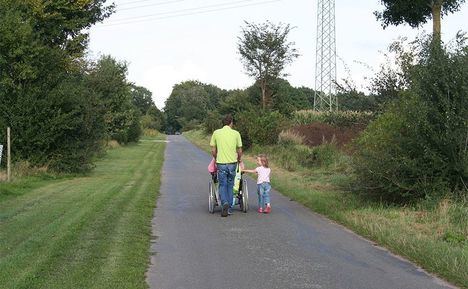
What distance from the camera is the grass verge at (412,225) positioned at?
7331 millimetres

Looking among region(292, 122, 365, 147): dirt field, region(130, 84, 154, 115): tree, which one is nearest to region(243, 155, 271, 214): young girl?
region(292, 122, 365, 147): dirt field

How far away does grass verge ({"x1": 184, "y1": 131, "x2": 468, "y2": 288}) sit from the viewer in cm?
733

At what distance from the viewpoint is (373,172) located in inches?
463

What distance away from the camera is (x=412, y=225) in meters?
9.97

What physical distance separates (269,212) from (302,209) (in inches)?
38.0

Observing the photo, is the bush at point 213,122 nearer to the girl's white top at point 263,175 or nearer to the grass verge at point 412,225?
the grass verge at point 412,225

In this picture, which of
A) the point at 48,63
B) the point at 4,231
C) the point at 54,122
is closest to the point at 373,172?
the point at 4,231

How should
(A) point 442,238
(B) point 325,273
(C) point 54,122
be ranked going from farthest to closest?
(C) point 54,122 < (A) point 442,238 < (B) point 325,273

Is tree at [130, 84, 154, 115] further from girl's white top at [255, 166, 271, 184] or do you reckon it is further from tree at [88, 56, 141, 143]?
girl's white top at [255, 166, 271, 184]

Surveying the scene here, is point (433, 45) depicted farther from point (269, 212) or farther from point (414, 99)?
point (269, 212)

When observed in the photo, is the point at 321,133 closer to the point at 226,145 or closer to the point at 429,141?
the point at 429,141

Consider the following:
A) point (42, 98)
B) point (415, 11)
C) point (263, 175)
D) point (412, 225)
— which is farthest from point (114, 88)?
point (412, 225)

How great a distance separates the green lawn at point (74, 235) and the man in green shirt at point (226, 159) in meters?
1.64

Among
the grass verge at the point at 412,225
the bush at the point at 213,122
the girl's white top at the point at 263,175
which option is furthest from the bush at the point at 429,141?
the bush at the point at 213,122
